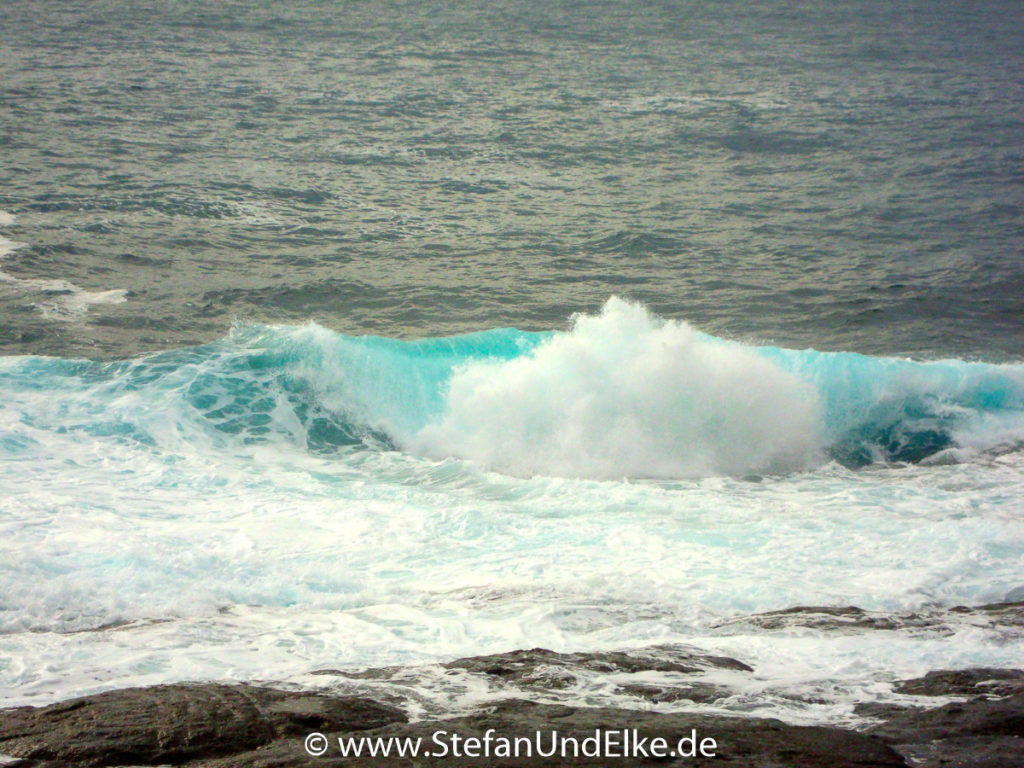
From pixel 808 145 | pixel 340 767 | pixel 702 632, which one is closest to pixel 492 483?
pixel 702 632

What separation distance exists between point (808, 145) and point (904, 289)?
979cm

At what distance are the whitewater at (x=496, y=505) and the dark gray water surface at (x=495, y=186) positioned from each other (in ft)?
4.62

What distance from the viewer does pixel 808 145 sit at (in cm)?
2492

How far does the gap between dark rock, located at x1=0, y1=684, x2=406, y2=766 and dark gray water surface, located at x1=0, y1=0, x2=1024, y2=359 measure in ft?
26.8

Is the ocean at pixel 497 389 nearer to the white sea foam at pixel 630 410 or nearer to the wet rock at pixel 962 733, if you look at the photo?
the white sea foam at pixel 630 410

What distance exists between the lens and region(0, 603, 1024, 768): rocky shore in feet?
16.5

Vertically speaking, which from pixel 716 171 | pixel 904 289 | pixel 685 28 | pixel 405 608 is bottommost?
pixel 405 608

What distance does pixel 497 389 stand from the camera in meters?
12.6

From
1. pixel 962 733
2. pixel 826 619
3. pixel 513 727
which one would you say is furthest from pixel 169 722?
pixel 826 619

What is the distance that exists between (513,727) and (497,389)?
7452mm

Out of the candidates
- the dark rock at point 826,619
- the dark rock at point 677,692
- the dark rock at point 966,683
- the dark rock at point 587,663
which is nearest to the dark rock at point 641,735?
the dark rock at point 677,692

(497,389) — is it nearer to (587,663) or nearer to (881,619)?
(881,619)

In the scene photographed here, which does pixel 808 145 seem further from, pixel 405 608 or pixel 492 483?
pixel 405 608

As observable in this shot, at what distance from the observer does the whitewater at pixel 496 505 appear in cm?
700
